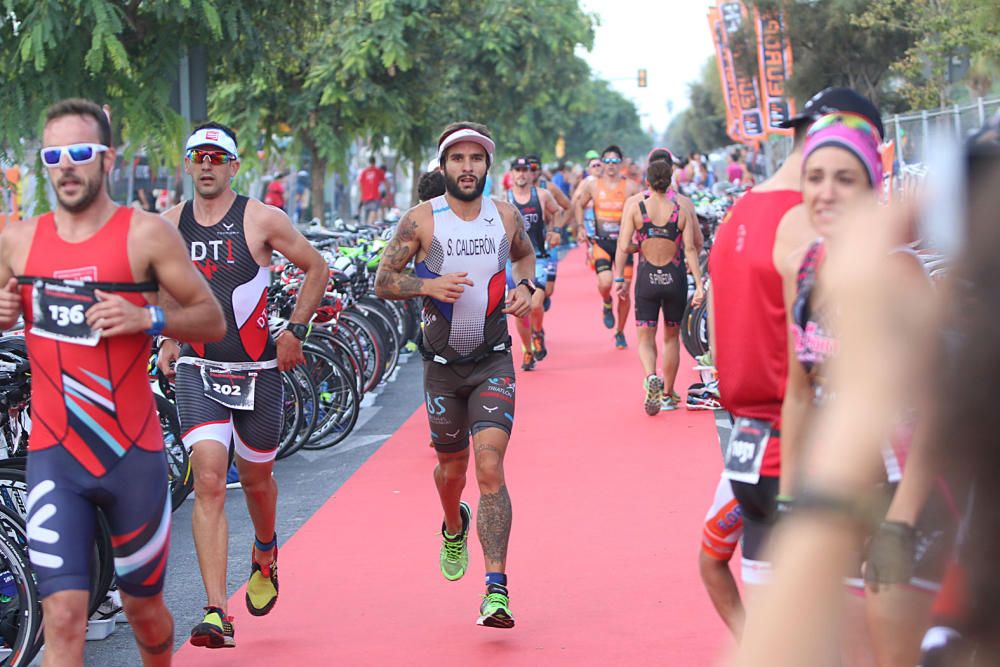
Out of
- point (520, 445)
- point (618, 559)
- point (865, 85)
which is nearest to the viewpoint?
point (618, 559)

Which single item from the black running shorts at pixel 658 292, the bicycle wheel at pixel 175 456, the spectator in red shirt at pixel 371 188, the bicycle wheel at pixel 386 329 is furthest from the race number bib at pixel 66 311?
the spectator in red shirt at pixel 371 188

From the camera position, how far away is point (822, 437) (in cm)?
198

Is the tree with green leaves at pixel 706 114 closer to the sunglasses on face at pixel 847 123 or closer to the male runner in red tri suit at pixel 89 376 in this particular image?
the male runner in red tri suit at pixel 89 376

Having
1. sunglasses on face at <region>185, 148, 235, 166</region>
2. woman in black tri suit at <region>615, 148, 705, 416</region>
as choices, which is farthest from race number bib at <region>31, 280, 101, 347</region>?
woman in black tri suit at <region>615, 148, 705, 416</region>

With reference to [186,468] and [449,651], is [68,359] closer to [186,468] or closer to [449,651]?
[449,651]

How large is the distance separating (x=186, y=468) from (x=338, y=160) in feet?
42.9

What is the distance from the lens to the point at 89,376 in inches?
185

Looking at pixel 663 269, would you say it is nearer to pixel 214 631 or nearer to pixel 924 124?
pixel 214 631

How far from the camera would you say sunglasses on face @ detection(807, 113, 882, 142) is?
3920 mm

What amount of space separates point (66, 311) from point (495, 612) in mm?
2355

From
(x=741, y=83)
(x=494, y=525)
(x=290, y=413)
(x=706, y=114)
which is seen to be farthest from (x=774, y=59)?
(x=706, y=114)

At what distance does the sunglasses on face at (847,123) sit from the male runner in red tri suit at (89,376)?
2.16 meters

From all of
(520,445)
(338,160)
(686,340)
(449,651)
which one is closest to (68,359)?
(449,651)

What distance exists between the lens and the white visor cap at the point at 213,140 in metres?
6.48
